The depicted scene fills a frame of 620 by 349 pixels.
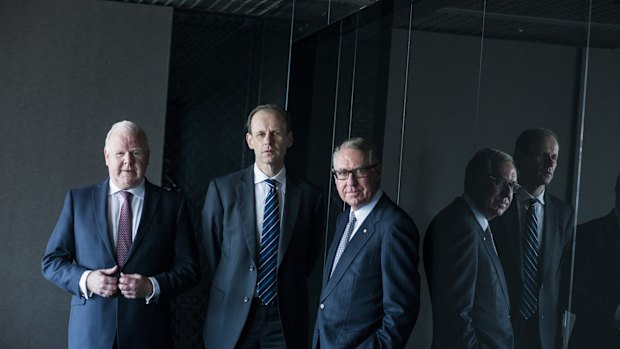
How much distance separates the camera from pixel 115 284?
15.9 feet

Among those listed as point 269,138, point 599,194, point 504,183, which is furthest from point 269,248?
point 599,194

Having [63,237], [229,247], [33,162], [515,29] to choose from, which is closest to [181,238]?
[229,247]

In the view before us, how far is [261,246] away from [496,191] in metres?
1.39

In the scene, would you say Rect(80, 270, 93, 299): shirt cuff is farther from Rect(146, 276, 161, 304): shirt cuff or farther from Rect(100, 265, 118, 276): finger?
Rect(146, 276, 161, 304): shirt cuff

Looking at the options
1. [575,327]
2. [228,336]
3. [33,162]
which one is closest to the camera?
[575,327]

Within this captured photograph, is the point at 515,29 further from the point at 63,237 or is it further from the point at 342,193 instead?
the point at 63,237

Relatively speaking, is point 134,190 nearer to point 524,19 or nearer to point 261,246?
point 261,246

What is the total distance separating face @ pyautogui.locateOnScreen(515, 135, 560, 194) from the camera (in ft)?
12.6

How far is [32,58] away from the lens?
300 inches

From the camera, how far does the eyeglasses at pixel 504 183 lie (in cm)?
404

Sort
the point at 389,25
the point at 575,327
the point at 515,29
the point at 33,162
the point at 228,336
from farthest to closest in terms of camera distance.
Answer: the point at 33,162 < the point at 389,25 < the point at 228,336 < the point at 515,29 < the point at 575,327

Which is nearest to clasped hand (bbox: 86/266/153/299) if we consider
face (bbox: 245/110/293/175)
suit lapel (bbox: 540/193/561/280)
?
face (bbox: 245/110/293/175)

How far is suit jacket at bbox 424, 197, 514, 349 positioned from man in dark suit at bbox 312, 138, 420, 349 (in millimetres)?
283

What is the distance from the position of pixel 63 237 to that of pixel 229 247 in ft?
2.64
